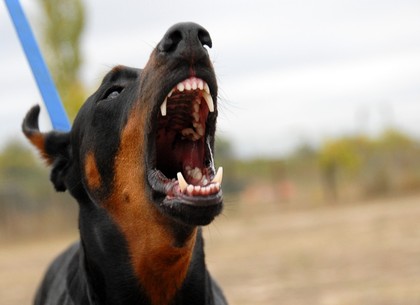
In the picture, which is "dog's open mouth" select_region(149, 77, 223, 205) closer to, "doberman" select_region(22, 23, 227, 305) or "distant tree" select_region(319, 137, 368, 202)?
"doberman" select_region(22, 23, 227, 305)

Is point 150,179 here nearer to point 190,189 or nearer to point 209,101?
point 190,189

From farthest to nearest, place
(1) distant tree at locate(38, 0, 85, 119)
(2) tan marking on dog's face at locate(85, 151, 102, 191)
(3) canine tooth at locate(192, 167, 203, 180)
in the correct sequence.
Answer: (1) distant tree at locate(38, 0, 85, 119)
(2) tan marking on dog's face at locate(85, 151, 102, 191)
(3) canine tooth at locate(192, 167, 203, 180)

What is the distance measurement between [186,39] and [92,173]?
920 mm

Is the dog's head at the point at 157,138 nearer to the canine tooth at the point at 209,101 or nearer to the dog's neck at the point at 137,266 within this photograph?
the canine tooth at the point at 209,101

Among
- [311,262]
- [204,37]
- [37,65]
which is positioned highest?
[204,37]

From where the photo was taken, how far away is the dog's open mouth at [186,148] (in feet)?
9.20

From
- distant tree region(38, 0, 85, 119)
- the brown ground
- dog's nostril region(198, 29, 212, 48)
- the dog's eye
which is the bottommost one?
the brown ground

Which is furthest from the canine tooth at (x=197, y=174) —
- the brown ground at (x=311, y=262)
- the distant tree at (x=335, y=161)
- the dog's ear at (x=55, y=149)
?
the distant tree at (x=335, y=161)

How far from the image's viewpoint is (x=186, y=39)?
279cm

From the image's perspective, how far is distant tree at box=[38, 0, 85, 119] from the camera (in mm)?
25969

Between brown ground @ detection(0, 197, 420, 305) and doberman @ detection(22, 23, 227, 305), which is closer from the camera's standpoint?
doberman @ detection(22, 23, 227, 305)

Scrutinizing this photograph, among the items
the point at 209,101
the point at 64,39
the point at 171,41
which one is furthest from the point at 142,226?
the point at 64,39

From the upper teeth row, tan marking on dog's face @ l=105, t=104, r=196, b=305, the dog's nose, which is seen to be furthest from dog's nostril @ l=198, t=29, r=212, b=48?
tan marking on dog's face @ l=105, t=104, r=196, b=305

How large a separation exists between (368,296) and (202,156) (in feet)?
17.5
